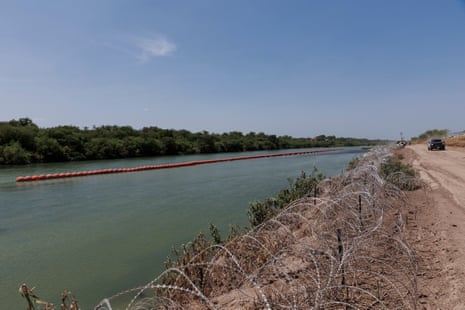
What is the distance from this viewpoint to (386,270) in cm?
399

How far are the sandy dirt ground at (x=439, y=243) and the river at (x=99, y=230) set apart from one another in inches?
202

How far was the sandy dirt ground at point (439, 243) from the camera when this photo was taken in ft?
11.2

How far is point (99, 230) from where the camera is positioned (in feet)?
31.7

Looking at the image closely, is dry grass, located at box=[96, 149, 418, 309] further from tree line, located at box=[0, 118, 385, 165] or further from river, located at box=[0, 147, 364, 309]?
tree line, located at box=[0, 118, 385, 165]

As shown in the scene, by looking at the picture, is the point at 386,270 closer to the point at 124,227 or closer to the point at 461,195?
the point at 461,195

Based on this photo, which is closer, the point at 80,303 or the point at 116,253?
the point at 80,303

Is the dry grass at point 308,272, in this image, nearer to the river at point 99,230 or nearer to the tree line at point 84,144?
the river at point 99,230

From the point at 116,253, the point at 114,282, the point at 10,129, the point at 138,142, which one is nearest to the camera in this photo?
the point at 114,282

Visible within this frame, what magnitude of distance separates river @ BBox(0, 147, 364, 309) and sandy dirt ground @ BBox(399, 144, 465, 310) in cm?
513

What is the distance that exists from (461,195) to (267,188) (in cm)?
985

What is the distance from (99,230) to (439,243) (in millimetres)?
9766

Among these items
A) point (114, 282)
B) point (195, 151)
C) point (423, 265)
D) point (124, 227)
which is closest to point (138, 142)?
point (195, 151)

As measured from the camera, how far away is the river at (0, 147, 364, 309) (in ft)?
19.9

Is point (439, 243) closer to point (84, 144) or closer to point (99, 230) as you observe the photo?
point (99, 230)
